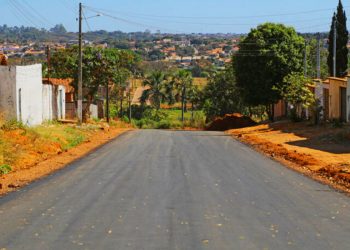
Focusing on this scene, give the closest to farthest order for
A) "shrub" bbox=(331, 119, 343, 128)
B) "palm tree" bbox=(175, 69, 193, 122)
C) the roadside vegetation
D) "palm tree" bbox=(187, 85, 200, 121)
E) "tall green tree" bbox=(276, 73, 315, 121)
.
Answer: the roadside vegetation, "shrub" bbox=(331, 119, 343, 128), "tall green tree" bbox=(276, 73, 315, 121), "palm tree" bbox=(187, 85, 200, 121), "palm tree" bbox=(175, 69, 193, 122)

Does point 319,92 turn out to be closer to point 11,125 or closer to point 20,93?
point 20,93

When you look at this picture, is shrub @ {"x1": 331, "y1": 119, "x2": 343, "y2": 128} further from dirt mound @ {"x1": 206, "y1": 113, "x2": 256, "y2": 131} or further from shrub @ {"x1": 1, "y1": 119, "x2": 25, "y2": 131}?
shrub @ {"x1": 1, "y1": 119, "x2": 25, "y2": 131}

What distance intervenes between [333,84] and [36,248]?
3405 centimetres

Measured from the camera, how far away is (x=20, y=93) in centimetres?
3509

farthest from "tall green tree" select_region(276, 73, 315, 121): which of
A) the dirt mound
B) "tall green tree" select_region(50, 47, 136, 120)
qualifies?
"tall green tree" select_region(50, 47, 136, 120)

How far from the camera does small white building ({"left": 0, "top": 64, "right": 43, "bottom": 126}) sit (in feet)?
111

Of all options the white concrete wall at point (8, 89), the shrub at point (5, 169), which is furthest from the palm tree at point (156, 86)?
the shrub at point (5, 169)

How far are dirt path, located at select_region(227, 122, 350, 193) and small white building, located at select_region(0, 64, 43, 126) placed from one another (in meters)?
13.5

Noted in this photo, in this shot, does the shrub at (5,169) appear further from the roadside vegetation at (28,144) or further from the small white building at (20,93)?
the small white building at (20,93)

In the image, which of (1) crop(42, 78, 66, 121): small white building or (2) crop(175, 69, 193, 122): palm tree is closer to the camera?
(1) crop(42, 78, 66, 121): small white building

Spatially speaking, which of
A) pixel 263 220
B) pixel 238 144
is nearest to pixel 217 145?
pixel 238 144

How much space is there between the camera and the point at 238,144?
3375 cm

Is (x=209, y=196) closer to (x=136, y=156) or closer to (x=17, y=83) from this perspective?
(x=136, y=156)

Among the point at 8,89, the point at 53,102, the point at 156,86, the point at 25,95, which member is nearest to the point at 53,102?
the point at 53,102
